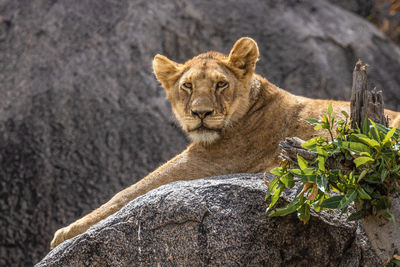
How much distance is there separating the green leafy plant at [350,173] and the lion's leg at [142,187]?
7.17 ft

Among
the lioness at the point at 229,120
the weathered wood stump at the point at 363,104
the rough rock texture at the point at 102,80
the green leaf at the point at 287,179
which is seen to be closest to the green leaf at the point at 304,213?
the green leaf at the point at 287,179

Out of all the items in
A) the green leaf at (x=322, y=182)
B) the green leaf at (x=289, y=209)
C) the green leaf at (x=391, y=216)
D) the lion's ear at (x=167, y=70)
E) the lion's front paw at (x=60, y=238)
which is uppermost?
the lion's ear at (x=167, y=70)

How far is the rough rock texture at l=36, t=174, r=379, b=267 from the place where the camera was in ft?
12.7

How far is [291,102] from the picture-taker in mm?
6125

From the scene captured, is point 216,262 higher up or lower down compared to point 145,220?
lower down

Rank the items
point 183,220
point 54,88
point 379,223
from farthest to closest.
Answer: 1. point 54,88
2. point 183,220
3. point 379,223

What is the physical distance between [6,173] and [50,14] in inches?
119

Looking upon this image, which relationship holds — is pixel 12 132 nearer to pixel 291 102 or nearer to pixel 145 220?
pixel 291 102

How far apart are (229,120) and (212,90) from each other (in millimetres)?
387

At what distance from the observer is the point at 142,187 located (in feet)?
18.9

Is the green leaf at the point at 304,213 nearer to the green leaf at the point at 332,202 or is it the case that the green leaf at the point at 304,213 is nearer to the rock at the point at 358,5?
the green leaf at the point at 332,202

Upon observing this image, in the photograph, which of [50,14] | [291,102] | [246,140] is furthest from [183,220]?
[50,14]

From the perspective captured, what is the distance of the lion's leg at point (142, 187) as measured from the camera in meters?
5.50

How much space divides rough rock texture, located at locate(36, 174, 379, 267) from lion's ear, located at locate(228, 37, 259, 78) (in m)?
2.48
